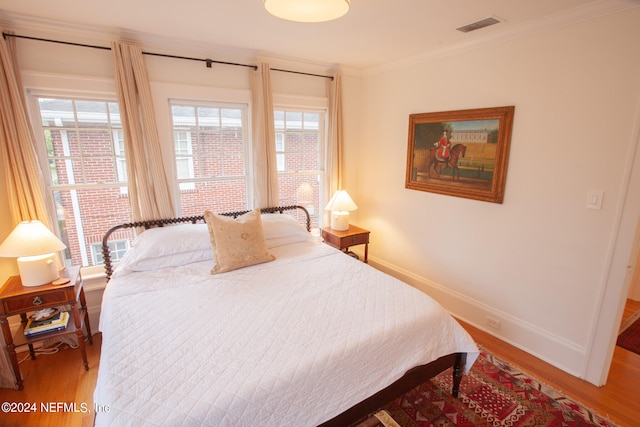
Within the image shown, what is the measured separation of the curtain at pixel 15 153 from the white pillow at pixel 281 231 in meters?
1.73

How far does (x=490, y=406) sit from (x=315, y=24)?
114 inches

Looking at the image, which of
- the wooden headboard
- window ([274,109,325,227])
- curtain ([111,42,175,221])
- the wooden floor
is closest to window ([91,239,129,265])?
the wooden headboard

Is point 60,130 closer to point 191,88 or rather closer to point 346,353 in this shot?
point 191,88

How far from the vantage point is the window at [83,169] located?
8.16ft

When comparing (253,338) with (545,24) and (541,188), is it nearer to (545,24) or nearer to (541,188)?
(541,188)

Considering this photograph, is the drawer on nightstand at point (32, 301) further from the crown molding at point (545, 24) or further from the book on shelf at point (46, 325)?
the crown molding at point (545, 24)

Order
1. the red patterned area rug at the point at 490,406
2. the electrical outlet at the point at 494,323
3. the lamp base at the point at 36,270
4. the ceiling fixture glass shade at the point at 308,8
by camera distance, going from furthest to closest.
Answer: the electrical outlet at the point at 494,323, the lamp base at the point at 36,270, the red patterned area rug at the point at 490,406, the ceiling fixture glass shade at the point at 308,8

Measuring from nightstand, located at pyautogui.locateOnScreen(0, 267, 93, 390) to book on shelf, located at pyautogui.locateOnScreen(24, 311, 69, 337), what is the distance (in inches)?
1.1

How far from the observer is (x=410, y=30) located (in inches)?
94.4

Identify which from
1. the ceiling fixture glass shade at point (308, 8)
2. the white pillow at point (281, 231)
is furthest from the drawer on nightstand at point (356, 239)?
the ceiling fixture glass shade at point (308, 8)

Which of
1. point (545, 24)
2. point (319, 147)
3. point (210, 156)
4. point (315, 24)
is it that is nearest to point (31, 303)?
point (210, 156)

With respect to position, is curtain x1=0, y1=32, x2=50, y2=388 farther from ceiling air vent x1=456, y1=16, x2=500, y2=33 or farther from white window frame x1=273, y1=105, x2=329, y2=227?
ceiling air vent x1=456, y1=16, x2=500, y2=33

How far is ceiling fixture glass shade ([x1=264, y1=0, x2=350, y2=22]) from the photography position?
1.47 m

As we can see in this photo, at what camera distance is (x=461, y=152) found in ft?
9.16
